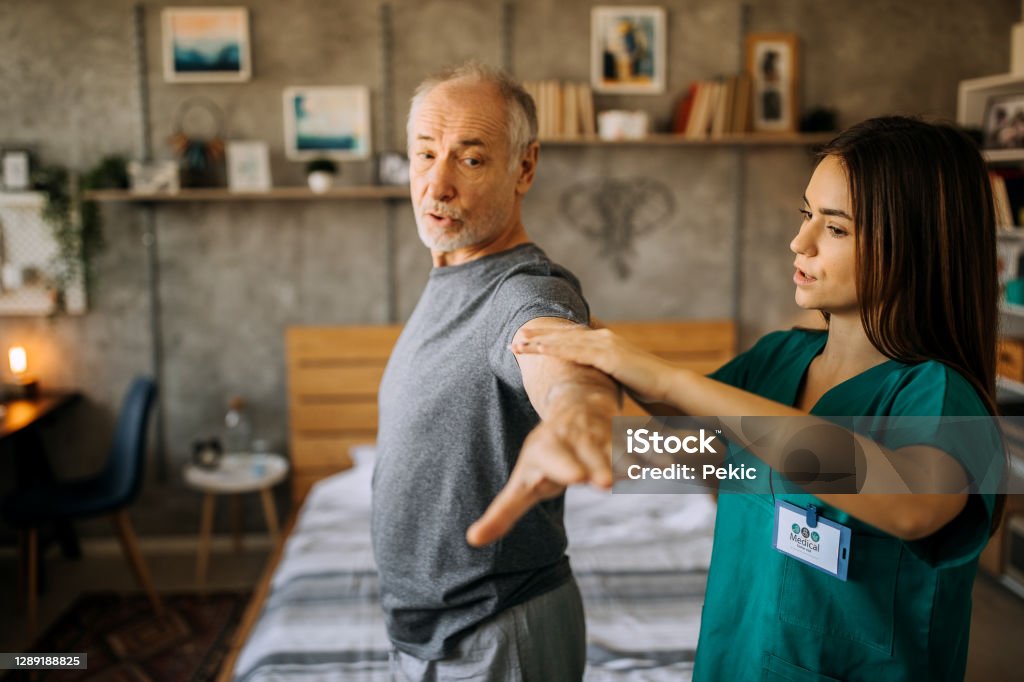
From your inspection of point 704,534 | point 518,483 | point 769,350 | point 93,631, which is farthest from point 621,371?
point 93,631

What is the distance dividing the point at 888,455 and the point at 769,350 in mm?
374

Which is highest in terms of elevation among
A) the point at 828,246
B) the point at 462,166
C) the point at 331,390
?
the point at 462,166

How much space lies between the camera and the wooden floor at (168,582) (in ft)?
9.52

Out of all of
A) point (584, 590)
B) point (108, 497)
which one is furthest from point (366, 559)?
point (108, 497)

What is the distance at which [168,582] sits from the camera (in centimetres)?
347

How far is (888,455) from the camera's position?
73cm

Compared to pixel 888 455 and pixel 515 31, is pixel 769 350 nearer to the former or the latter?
pixel 888 455

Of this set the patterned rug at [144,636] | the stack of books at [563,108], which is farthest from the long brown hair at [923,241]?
the stack of books at [563,108]

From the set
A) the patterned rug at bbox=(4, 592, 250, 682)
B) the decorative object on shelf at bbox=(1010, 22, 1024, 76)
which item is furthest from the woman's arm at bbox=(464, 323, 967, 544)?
the decorative object on shelf at bbox=(1010, 22, 1024, 76)

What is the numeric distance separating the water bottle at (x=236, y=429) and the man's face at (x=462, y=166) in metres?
2.76

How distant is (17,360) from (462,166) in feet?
10.6

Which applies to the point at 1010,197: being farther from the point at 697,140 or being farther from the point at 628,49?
the point at 628,49

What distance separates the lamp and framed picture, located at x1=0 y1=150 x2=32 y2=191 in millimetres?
737

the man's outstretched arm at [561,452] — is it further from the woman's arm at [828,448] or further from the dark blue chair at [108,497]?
the dark blue chair at [108,497]
